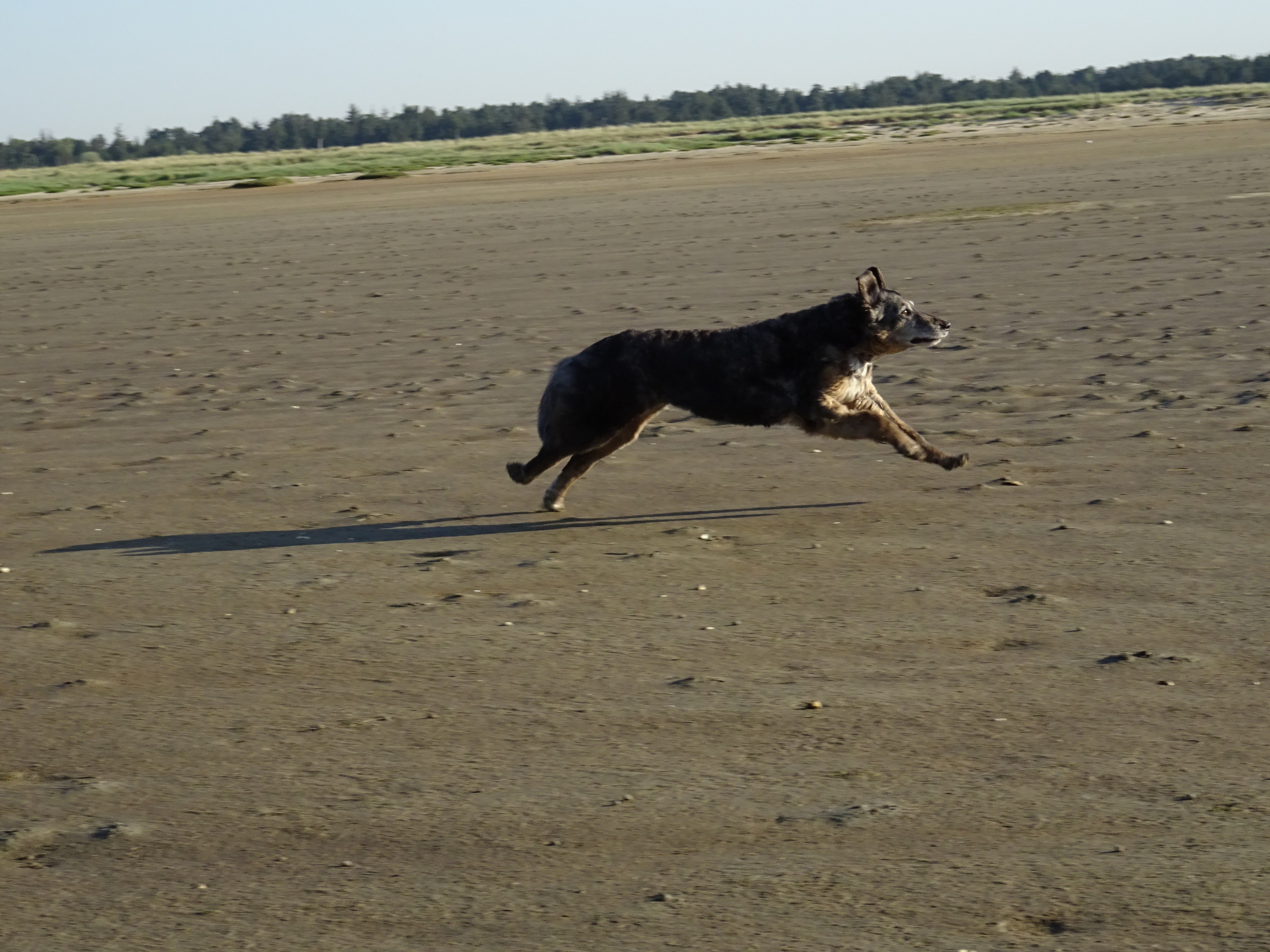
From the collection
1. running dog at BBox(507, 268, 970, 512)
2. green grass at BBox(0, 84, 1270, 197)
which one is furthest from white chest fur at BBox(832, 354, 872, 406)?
green grass at BBox(0, 84, 1270, 197)

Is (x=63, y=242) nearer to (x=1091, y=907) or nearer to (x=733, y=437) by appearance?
(x=733, y=437)

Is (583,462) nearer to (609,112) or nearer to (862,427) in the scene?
(862,427)

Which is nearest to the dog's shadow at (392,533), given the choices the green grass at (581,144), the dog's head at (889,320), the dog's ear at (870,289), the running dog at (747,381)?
the running dog at (747,381)

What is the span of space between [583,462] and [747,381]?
41.6 inches

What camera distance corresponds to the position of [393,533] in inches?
350

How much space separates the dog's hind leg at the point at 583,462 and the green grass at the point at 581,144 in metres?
43.3

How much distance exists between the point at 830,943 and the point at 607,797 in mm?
1175

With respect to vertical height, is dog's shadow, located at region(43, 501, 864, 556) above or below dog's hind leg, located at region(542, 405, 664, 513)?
below

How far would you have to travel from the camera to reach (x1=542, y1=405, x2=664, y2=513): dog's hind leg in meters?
9.27

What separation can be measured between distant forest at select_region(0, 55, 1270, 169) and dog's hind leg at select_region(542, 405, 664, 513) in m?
140

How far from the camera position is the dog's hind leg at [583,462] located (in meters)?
9.27

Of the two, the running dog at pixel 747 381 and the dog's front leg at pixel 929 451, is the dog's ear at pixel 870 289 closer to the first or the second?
the running dog at pixel 747 381

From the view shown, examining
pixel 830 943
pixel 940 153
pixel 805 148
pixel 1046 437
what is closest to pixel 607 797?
pixel 830 943

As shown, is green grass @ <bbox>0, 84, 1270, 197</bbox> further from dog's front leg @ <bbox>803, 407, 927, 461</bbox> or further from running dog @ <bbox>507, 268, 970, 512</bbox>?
dog's front leg @ <bbox>803, 407, 927, 461</bbox>
